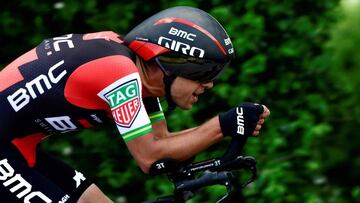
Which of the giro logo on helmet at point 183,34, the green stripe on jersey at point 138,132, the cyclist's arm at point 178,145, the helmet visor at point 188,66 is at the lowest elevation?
the cyclist's arm at point 178,145

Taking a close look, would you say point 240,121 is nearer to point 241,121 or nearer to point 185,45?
point 241,121

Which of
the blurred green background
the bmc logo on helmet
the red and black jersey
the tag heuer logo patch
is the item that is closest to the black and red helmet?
the bmc logo on helmet

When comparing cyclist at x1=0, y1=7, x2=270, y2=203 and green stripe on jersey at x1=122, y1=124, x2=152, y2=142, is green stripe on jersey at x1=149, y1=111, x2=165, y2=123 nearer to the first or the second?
cyclist at x1=0, y1=7, x2=270, y2=203

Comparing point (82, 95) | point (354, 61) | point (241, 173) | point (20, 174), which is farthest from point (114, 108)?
point (354, 61)

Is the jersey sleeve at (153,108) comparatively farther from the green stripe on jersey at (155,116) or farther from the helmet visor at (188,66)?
the helmet visor at (188,66)

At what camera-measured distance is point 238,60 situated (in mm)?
7652

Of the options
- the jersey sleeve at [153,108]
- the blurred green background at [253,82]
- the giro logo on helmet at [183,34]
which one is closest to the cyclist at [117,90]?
the giro logo on helmet at [183,34]

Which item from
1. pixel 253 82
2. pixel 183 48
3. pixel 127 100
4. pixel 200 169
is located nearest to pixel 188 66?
pixel 183 48

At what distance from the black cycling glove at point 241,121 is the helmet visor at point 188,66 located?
1.01ft

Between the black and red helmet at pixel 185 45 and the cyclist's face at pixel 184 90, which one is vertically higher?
the black and red helmet at pixel 185 45

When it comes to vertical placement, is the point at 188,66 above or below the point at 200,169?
above

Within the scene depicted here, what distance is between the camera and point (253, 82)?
7668 mm

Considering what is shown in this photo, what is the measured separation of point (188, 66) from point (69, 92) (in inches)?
23.8

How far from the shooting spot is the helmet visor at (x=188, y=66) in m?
5.05
